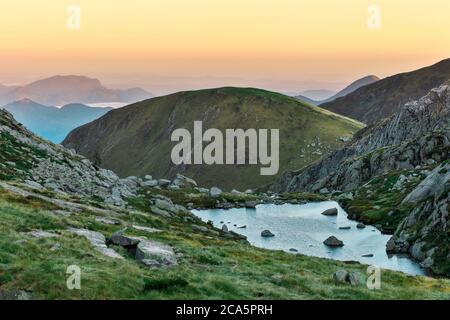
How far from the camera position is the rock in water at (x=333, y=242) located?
290 ft

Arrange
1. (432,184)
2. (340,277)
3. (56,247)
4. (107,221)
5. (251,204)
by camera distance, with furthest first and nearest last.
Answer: (251,204) → (432,184) → (107,221) → (340,277) → (56,247)

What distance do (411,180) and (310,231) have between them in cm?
3922

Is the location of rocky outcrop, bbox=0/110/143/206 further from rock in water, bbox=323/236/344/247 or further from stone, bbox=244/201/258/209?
stone, bbox=244/201/258/209

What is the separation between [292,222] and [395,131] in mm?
87063

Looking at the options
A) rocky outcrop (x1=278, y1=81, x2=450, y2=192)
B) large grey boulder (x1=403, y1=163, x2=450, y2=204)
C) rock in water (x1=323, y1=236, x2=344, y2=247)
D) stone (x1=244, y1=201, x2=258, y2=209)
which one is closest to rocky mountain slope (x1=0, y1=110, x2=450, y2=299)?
rock in water (x1=323, y1=236, x2=344, y2=247)

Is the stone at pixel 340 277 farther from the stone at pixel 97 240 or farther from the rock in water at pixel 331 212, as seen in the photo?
the rock in water at pixel 331 212

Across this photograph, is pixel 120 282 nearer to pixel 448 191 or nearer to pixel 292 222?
pixel 448 191

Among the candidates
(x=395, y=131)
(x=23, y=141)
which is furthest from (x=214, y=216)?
(x=395, y=131)

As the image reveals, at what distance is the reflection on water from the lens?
259 ft

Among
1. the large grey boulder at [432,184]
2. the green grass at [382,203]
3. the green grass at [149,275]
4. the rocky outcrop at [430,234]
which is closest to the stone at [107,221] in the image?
the green grass at [149,275]

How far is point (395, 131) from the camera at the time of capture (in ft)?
609

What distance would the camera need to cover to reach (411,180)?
5025 inches

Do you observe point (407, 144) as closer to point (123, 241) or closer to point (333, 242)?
point (333, 242)

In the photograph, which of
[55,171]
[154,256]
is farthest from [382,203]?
[154,256]
